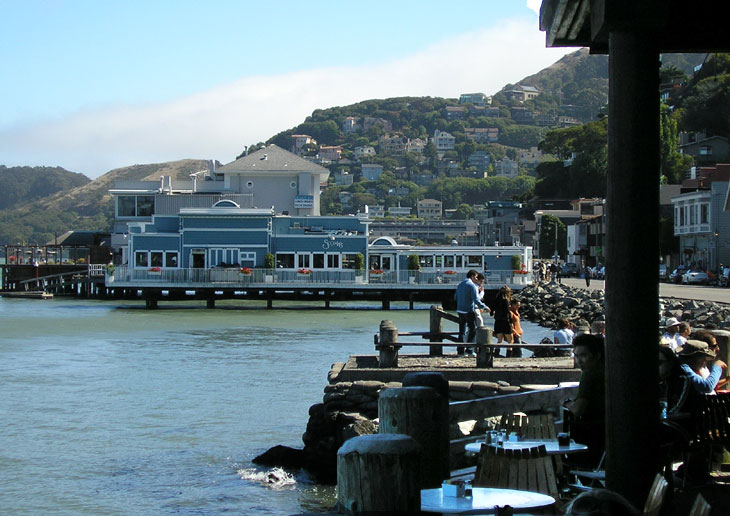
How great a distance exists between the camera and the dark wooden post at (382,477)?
14.1ft

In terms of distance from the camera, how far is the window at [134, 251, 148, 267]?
60781 millimetres

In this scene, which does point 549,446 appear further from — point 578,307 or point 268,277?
point 268,277

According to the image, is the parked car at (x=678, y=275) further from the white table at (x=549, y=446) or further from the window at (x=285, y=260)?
the white table at (x=549, y=446)

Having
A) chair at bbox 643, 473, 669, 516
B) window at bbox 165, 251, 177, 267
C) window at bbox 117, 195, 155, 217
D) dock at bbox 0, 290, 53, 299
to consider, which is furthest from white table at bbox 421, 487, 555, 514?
window at bbox 117, 195, 155, 217

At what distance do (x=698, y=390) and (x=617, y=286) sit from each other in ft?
11.3

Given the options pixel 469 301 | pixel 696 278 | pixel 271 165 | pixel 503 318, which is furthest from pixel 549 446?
pixel 271 165

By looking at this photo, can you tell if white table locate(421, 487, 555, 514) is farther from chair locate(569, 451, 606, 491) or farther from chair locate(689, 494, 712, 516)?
chair locate(689, 494, 712, 516)

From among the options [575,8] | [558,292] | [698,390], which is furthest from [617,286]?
[558,292]

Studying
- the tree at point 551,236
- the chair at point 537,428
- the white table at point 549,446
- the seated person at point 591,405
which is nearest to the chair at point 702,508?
the white table at point 549,446

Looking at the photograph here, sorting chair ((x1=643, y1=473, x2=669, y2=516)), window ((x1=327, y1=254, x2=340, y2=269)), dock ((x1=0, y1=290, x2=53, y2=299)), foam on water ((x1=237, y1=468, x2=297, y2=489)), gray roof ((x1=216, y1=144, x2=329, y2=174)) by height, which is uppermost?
gray roof ((x1=216, y1=144, x2=329, y2=174))

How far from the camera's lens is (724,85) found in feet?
335

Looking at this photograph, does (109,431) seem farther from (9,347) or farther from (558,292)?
(558,292)

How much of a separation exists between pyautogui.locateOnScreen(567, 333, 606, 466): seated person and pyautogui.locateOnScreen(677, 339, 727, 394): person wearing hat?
1717 millimetres

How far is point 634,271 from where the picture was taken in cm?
607
